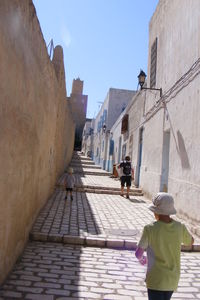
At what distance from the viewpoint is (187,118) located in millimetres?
7250

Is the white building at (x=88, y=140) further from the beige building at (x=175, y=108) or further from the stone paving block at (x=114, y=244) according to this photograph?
the stone paving block at (x=114, y=244)

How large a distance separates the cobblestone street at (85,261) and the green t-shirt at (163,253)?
3.72 feet

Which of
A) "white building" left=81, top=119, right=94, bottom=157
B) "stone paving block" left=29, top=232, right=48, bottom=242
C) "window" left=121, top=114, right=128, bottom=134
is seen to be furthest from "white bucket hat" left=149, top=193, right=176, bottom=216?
"white building" left=81, top=119, right=94, bottom=157

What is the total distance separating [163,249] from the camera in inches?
90.5

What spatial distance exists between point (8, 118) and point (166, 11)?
29.1 feet

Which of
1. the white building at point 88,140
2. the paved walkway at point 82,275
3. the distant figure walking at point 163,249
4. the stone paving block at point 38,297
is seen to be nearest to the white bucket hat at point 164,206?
the distant figure walking at point 163,249

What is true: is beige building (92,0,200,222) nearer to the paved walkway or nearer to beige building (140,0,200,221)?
beige building (140,0,200,221)

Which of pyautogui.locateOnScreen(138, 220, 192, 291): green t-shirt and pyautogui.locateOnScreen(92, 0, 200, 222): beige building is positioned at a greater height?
pyautogui.locateOnScreen(92, 0, 200, 222): beige building

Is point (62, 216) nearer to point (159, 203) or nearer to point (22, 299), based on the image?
point (22, 299)

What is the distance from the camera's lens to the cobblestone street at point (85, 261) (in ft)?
10.8

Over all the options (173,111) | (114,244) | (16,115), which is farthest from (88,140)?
(16,115)

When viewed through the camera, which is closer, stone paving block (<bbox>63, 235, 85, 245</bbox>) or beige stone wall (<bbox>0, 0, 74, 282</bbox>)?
beige stone wall (<bbox>0, 0, 74, 282</bbox>)

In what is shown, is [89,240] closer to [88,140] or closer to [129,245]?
[129,245]

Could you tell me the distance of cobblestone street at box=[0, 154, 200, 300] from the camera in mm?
3287
